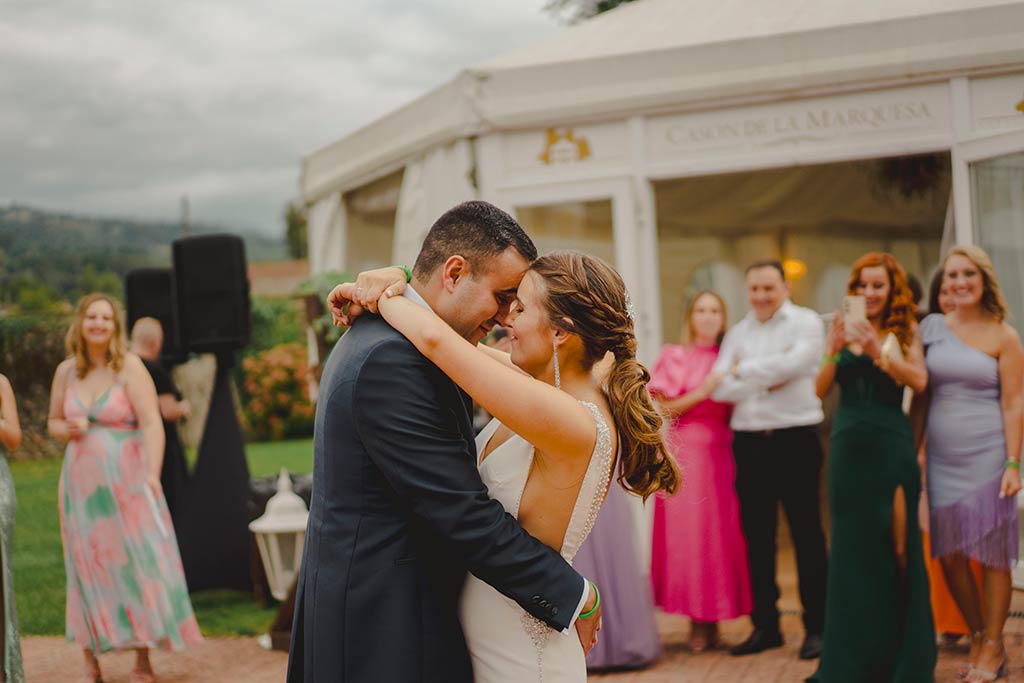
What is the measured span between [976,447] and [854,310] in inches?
39.6

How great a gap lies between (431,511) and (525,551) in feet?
0.72

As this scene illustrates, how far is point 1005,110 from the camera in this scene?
Answer: 6.77 meters

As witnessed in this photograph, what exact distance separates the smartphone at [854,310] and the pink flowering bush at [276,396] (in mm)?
23710

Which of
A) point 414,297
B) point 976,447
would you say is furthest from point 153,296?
point 414,297

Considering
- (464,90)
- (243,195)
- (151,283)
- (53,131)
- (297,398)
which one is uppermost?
(243,195)

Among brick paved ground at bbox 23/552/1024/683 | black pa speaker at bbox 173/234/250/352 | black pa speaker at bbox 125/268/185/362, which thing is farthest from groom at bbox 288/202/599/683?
black pa speaker at bbox 125/268/185/362

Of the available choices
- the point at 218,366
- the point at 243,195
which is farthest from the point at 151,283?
the point at 243,195

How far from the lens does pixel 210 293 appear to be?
9.12 metres

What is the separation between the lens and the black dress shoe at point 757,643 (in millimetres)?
5984

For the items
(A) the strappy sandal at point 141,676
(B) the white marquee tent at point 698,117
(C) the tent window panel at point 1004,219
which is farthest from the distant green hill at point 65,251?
(C) the tent window panel at point 1004,219

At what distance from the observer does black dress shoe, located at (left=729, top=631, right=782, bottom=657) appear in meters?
5.98

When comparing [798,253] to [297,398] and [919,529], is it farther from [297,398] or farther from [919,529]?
[297,398]

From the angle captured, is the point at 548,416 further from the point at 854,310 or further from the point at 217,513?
the point at 217,513

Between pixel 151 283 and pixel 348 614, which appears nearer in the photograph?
pixel 348 614
